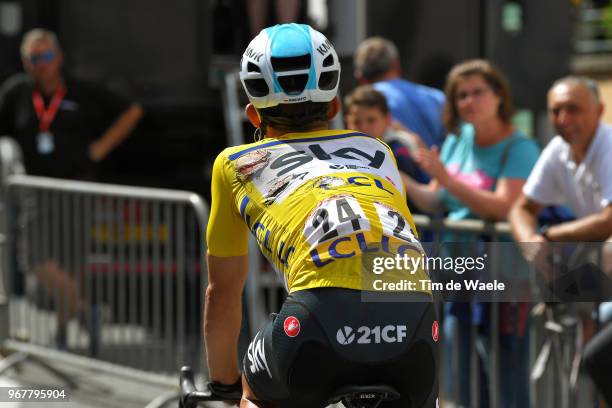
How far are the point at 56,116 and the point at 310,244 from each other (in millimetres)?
5825

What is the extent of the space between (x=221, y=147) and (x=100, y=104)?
1209 millimetres

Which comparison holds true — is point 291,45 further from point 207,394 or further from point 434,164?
point 434,164

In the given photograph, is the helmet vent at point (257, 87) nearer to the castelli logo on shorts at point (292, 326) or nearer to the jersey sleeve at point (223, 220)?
the jersey sleeve at point (223, 220)

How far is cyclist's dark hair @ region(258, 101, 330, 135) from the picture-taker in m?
3.55

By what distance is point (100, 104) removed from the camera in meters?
8.96

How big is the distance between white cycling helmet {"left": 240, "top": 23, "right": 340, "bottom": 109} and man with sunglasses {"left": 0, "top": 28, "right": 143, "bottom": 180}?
214 inches

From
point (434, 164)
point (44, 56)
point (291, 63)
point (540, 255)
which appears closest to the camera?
point (291, 63)

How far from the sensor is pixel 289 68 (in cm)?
346

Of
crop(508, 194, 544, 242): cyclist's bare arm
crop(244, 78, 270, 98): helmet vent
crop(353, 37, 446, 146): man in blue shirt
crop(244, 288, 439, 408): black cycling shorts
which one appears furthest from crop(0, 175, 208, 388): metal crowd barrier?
crop(244, 288, 439, 408): black cycling shorts

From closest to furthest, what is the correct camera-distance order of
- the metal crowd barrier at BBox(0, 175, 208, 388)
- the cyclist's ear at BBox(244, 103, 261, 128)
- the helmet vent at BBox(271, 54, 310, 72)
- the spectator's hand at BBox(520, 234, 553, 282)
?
the helmet vent at BBox(271, 54, 310, 72) < the cyclist's ear at BBox(244, 103, 261, 128) < the spectator's hand at BBox(520, 234, 553, 282) < the metal crowd barrier at BBox(0, 175, 208, 388)

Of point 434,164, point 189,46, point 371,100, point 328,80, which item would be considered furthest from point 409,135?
point 328,80

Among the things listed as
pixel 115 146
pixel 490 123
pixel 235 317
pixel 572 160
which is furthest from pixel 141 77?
pixel 235 317

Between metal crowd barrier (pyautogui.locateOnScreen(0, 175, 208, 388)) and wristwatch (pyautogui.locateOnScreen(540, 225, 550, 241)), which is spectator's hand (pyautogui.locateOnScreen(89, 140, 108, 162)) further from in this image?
wristwatch (pyautogui.locateOnScreen(540, 225, 550, 241))

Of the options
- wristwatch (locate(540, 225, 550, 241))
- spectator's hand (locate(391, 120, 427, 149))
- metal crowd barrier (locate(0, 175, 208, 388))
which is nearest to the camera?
wristwatch (locate(540, 225, 550, 241))
